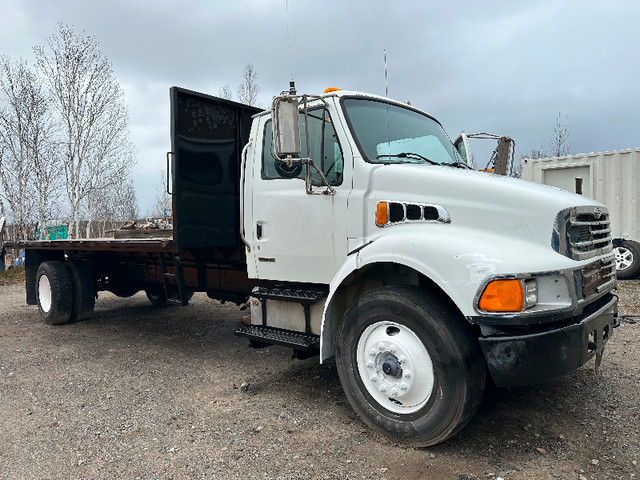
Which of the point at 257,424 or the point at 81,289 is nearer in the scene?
the point at 257,424

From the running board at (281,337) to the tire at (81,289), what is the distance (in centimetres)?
404

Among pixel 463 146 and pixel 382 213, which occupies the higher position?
pixel 463 146

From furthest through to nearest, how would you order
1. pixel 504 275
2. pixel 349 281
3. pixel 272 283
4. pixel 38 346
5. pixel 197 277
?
pixel 38 346, pixel 197 277, pixel 272 283, pixel 349 281, pixel 504 275

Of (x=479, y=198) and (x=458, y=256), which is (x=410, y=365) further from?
(x=479, y=198)

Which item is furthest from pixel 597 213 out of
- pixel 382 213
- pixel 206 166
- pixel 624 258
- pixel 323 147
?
pixel 624 258

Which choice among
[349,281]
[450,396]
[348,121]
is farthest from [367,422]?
[348,121]

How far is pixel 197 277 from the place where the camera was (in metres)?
5.19

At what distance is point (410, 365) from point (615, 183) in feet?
31.3

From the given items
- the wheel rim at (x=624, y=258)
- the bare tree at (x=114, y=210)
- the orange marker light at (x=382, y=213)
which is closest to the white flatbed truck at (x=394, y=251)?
the orange marker light at (x=382, y=213)

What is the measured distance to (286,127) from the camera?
10.3ft

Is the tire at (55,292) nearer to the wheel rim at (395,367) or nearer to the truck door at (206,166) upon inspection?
the truck door at (206,166)

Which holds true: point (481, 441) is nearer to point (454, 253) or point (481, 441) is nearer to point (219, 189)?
point (454, 253)

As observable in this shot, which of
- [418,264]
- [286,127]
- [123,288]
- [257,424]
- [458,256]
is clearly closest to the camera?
[458,256]

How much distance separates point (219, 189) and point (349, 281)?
202 cm
